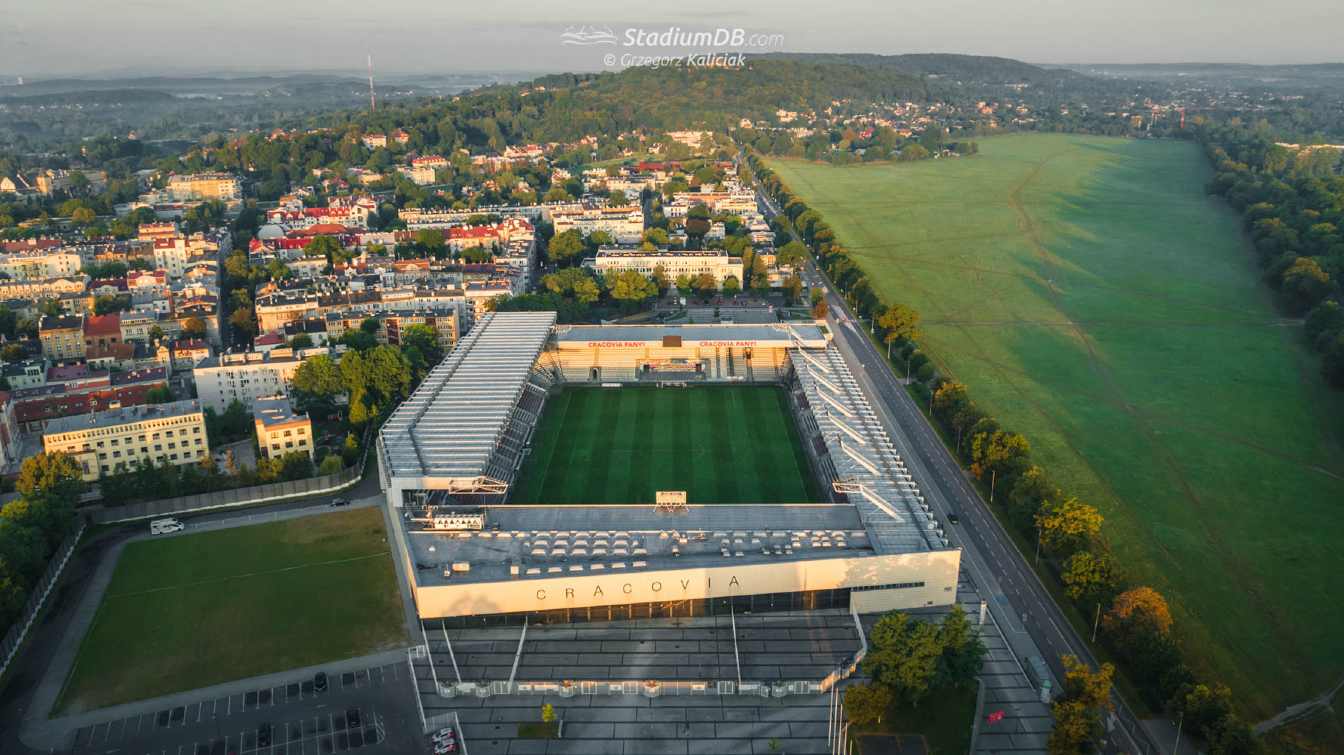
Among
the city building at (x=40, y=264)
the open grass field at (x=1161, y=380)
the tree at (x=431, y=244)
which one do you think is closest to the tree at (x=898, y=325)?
the open grass field at (x=1161, y=380)

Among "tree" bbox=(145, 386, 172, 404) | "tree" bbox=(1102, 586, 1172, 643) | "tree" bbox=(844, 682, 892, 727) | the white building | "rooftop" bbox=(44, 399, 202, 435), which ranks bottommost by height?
"tree" bbox=(844, 682, 892, 727)

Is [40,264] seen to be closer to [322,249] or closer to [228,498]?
[322,249]

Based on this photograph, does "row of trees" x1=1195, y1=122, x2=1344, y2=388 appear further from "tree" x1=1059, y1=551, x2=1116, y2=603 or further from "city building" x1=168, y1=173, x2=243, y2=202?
"city building" x1=168, y1=173, x2=243, y2=202

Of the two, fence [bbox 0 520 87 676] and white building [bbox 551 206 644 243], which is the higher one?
Result: white building [bbox 551 206 644 243]

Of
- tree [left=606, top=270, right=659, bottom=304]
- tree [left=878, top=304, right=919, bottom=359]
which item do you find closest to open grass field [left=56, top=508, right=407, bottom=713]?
tree [left=878, top=304, right=919, bottom=359]

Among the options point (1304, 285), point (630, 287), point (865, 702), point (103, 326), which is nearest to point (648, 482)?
point (865, 702)

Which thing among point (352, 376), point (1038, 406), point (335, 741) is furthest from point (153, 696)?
point (1038, 406)

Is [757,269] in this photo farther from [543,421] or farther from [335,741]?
[335,741]
